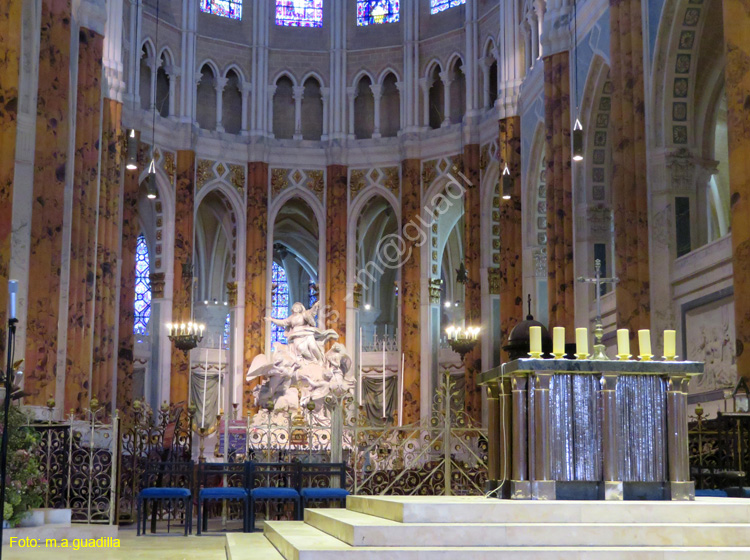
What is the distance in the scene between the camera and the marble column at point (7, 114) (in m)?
11.3

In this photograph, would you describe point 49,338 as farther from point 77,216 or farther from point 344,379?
point 344,379

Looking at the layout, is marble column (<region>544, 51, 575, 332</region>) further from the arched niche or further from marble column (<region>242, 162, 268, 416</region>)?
marble column (<region>242, 162, 268, 416</region>)

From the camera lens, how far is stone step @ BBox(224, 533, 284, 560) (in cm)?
802

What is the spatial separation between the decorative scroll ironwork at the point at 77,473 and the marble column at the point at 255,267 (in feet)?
40.1

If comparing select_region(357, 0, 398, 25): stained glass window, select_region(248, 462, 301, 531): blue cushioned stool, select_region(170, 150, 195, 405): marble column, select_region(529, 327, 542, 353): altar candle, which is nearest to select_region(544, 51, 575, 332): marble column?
select_region(248, 462, 301, 531): blue cushioned stool

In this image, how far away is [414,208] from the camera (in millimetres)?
26234

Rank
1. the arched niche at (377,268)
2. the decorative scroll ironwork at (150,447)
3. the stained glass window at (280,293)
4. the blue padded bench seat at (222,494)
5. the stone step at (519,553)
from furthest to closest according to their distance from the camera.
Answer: the stained glass window at (280,293), the arched niche at (377,268), the decorative scroll ironwork at (150,447), the blue padded bench seat at (222,494), the stone step at (519,553)

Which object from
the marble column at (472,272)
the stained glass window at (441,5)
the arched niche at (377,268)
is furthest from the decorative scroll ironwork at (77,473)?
the stained glass window at (441,5)

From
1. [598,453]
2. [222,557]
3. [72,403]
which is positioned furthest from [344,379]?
[598,453]

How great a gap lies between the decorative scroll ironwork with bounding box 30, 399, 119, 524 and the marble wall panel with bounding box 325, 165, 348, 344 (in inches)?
531

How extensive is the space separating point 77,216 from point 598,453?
12.4m

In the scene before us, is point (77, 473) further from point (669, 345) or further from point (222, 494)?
point (669, 345)

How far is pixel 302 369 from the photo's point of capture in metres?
23.5

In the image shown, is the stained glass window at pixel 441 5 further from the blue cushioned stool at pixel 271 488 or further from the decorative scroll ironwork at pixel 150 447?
the blue cushioned stool at pixel 271 488
